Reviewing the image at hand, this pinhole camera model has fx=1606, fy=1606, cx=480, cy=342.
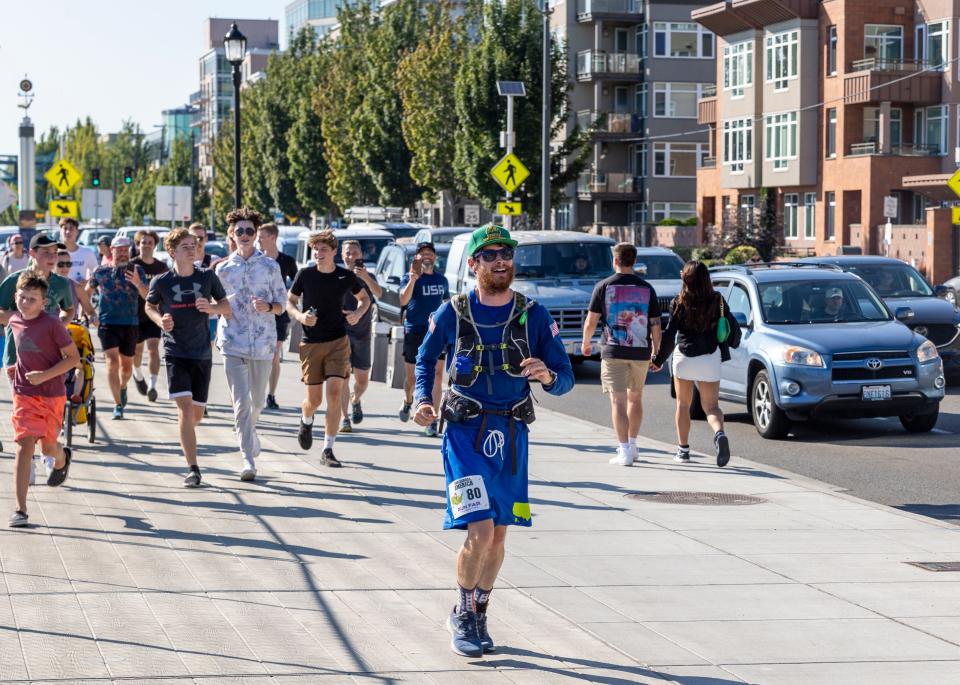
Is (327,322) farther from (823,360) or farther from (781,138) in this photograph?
(781,138)

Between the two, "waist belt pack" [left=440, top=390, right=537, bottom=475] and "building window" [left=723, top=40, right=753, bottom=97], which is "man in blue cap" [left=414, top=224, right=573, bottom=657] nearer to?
"waist belt pack" [left=440, top=390, right=537, bottom=475]

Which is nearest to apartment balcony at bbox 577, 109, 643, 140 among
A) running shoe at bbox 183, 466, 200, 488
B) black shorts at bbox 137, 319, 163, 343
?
black shorts at bbox 137, 319, 163, 343

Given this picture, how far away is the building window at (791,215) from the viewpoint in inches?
2367

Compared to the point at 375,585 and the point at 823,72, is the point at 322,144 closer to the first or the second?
the point at 823,72

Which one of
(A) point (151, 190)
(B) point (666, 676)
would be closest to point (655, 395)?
(B) point (666, 676)

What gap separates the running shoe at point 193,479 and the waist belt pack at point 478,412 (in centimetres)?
510

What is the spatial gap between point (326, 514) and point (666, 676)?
449 centimetres

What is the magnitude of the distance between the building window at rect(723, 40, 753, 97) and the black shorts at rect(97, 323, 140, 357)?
159 ft

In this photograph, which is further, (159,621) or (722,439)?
(722,439)

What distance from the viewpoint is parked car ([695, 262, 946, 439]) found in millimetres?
15688

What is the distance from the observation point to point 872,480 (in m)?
13.2

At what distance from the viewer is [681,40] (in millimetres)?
76438

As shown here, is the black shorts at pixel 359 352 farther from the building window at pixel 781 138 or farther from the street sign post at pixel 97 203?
the street sign post at pixel 97 203

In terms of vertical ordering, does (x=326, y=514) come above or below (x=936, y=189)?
below
